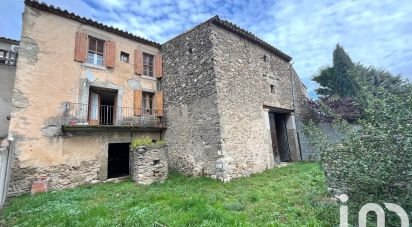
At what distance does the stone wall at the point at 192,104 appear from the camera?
8453mm

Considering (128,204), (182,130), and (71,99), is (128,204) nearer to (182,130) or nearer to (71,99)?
(182,130)

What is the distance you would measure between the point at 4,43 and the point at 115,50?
20.6ft

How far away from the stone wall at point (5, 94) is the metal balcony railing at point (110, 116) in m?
3.20

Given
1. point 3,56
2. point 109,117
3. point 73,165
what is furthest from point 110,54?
point 3,56

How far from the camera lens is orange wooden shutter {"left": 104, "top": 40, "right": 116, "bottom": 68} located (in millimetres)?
9734

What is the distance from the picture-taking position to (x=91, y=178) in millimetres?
8625

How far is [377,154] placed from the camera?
2.69 m

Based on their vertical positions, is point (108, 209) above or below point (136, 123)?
below

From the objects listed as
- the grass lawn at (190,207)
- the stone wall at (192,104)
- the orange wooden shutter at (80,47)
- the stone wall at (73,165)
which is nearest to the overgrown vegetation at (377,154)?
the grass lawn at (190,207)

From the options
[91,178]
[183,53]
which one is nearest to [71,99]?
[91,178]

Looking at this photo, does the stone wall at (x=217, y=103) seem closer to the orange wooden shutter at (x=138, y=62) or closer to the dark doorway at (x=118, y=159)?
the orange wooden shutter at (x=138, y=62)

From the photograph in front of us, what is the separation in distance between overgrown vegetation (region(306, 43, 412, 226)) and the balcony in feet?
26.9

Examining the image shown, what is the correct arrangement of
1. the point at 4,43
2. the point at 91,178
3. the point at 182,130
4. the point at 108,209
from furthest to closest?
the point at 4,43
the point at 182,130
the point at 91,178
the point at 108,209
